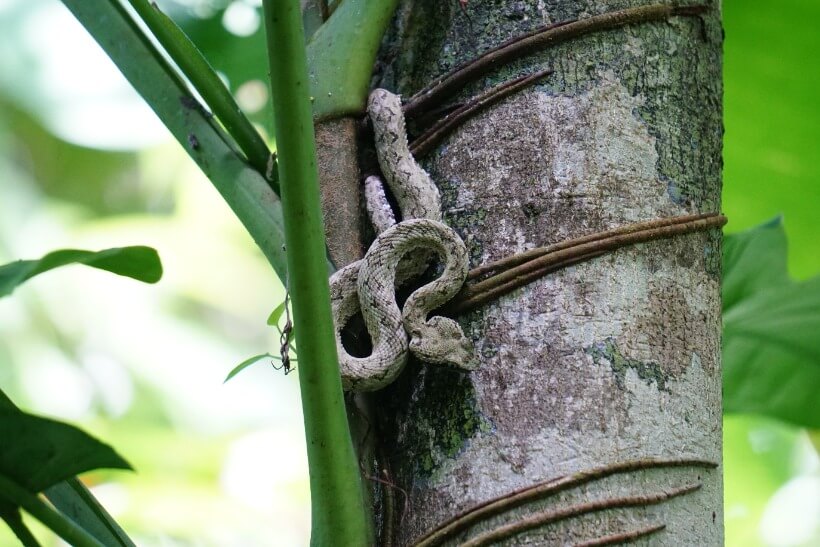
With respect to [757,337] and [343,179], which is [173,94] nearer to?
[343,179]

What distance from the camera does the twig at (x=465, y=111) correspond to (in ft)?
4.58

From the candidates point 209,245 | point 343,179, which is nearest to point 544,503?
point 343,179

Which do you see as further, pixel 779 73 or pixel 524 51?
pixel 779 73

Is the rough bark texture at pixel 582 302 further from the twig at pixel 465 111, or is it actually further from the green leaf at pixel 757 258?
the green leaf at pixel 757 258

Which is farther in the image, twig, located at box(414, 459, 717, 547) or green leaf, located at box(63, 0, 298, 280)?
green leaf, located at box(63, 0, 298, 280)

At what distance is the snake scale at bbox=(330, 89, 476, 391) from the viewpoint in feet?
4.29

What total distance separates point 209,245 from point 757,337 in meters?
3.93

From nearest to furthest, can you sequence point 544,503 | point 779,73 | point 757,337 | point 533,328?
point 544,503 → point 533,328 → point 757,337 → point 779,73

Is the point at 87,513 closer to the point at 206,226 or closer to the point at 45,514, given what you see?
the point at 45,514

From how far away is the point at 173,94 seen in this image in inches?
59.2

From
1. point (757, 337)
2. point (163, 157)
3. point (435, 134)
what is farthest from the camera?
point (163, 157)

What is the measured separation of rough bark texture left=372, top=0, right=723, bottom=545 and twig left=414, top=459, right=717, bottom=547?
0.01 m

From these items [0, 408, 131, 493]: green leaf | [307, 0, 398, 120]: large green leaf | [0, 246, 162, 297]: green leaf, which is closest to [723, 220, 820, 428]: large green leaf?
[307, 0, 398, 120]: large green leaf

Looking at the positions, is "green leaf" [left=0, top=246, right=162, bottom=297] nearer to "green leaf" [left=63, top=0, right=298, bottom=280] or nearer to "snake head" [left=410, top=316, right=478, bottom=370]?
"green leaf" [left=63, top=0, right=298, bottom=280]
